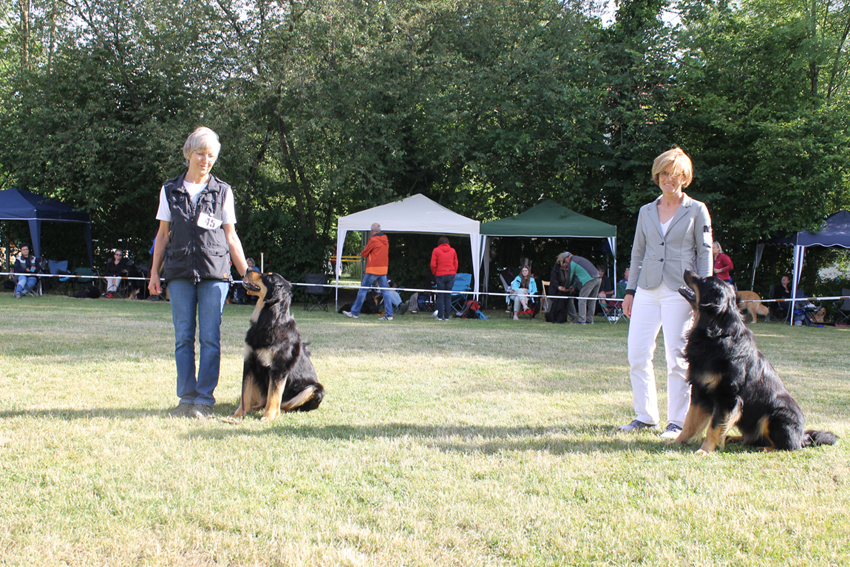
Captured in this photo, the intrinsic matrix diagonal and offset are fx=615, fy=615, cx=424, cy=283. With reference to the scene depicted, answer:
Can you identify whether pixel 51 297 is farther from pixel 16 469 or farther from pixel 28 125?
pixel 16 469

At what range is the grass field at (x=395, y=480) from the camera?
222 cm

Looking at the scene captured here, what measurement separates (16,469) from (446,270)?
32.3 ft

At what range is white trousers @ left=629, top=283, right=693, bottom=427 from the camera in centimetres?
376

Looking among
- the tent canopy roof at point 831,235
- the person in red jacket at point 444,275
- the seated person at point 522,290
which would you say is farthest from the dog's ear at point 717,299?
the tent canopy roof at point 831,235

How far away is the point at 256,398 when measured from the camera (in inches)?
161

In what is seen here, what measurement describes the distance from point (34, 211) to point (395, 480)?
53.5 ft

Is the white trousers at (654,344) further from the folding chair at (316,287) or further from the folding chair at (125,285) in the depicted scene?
the folding chair at (125,285)

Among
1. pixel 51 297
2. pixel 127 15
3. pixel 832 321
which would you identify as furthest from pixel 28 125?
pixel 832 321

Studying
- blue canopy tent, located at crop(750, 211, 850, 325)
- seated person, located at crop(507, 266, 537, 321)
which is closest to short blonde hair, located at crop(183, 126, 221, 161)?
seated person, located at crop(507, 266, 537, 321)

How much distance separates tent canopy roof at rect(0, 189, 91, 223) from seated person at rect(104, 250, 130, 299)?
201 centimetres

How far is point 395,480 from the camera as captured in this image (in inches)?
114

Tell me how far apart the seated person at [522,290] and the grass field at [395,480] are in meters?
7.45

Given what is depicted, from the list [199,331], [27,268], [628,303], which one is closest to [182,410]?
[199,331]

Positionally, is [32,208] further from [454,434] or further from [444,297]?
[454,434]
